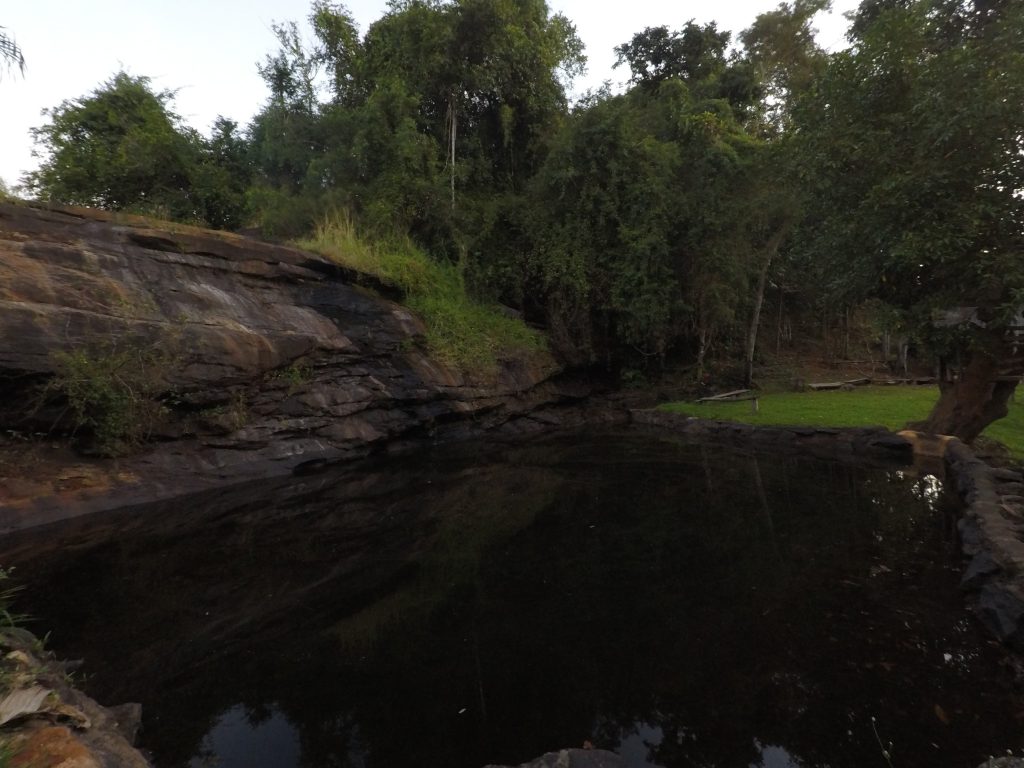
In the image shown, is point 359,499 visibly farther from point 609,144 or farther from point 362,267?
point 609,144

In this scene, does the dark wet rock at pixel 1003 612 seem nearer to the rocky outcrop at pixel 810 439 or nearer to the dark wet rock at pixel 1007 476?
the dark wet rock at pixel 1007 476

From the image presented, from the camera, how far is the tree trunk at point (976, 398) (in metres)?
10.6

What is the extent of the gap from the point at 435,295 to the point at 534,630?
13.8m

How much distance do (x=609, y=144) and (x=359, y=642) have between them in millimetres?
18385

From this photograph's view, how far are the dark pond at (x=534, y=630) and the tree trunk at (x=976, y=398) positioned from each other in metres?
3.57

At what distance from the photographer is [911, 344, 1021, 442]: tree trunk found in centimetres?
1059

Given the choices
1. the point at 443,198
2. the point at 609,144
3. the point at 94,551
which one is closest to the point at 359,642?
the point at 94,551

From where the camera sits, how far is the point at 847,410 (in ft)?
52.5

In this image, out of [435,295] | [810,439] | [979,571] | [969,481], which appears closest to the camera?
[979,571]

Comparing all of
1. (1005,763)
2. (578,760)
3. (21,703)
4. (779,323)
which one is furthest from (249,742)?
(779,323)

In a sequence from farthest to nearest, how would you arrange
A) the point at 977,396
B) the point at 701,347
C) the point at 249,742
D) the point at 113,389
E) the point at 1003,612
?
the point at 701,347
the point at 977,396
the point at 113,389
the point at 1003,612
the point at 249,742

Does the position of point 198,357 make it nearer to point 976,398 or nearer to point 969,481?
point 969,481

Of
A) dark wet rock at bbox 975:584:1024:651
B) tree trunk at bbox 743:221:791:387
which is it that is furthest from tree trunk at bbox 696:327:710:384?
dark wet rock at bbox 975:584:1024:651

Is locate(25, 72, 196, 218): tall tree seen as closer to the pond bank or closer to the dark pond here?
the dark pond
